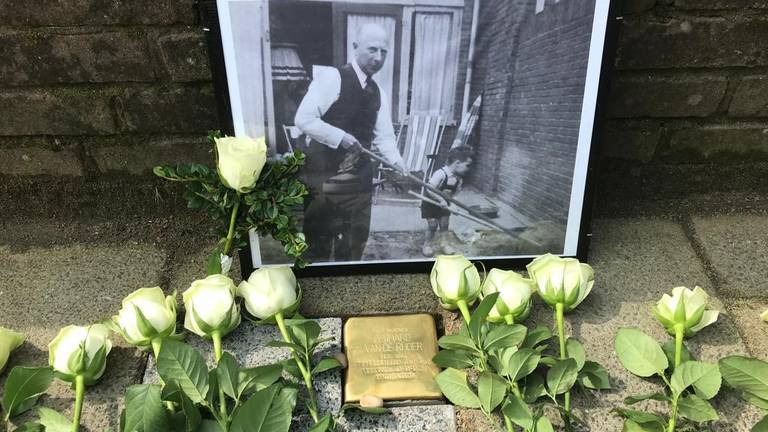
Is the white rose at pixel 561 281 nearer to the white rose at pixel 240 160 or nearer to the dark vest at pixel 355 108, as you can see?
the dark vest at pixel 355 108

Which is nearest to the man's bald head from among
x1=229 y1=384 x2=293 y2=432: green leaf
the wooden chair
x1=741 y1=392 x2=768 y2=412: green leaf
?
the wooden chair

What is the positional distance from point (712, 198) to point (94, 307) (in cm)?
133

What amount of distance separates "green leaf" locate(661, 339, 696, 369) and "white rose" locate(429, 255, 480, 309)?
Answer: 32 cm

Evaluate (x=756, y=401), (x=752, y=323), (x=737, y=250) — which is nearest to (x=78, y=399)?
(x=756, y=401)

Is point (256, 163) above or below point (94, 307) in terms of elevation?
above

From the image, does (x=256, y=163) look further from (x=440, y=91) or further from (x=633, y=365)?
(x=633, y=365)

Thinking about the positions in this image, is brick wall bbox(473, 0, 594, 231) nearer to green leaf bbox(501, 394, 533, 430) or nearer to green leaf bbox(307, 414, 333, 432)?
green leaf bbox(501, 394, 533, 430)

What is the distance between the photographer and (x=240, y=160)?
3.43ft

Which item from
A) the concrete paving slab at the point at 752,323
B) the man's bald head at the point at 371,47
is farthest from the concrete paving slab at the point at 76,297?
the concrete paving slab at the point at 752,323

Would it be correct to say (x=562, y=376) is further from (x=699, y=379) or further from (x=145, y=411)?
(x=145, y=411)

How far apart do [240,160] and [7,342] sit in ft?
1.58

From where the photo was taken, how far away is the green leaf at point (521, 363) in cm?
95

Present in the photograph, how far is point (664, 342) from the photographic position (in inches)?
43.1

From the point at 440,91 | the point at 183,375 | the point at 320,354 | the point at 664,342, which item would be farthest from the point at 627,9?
the point at 183,375
